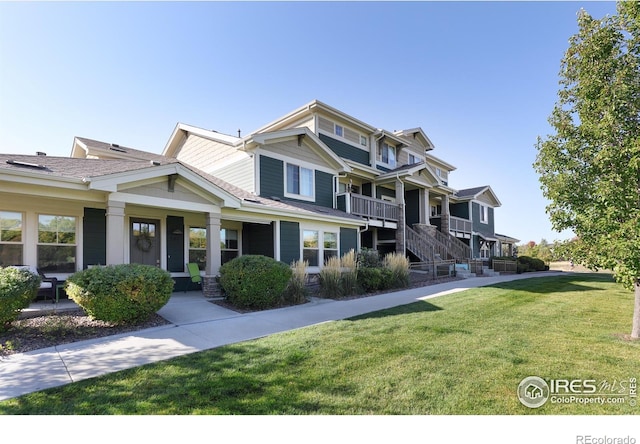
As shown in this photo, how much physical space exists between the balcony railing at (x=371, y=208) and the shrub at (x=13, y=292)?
11516mm

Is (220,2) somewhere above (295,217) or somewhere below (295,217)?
above

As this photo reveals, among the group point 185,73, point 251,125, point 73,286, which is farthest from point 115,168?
point 251,125

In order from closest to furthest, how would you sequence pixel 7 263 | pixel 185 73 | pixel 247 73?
pixel 7 263
pixel 185 73
pixel 247 73

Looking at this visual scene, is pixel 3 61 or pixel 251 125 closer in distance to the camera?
pixel 3 61

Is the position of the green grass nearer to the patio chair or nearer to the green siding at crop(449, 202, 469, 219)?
the patio chair

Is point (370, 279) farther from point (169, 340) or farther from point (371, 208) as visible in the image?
point (169, 340)

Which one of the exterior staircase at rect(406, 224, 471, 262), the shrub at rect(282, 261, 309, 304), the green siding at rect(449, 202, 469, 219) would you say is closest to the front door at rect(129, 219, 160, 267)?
the shrub at rect(282, 261, 309, 304)

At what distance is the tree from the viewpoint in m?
5.32

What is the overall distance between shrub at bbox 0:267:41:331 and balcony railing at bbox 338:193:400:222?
11.5 meters

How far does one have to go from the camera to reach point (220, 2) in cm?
908

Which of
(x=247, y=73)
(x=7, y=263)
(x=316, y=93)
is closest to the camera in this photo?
(x=7, y=263)

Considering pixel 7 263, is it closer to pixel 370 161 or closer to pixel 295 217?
pixel 295 217

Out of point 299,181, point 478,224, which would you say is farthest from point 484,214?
point 299,181

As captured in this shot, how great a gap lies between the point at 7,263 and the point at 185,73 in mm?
7706
